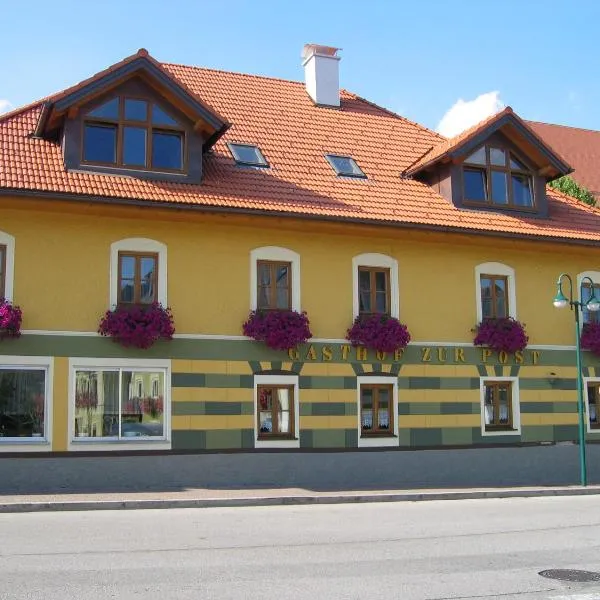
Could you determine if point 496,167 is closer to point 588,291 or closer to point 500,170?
point 500,170

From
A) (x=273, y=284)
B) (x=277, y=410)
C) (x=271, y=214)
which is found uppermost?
(x=271, y=214)

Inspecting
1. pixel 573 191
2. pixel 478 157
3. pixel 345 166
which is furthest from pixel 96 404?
pixel 573 191

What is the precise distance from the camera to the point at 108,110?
61.5 feet

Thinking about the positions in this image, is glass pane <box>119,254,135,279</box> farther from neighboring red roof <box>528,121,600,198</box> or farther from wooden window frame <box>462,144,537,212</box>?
neighboring red roof <box>528,121,600,198</box>

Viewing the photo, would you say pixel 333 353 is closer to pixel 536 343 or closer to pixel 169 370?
pixel 169 370

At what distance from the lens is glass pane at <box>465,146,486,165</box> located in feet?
72.6

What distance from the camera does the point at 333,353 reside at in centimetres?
1941

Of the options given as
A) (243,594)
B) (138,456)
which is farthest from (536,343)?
(243,594)

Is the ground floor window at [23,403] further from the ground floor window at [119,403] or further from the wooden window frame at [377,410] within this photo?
the wooden window frame at [377,410]

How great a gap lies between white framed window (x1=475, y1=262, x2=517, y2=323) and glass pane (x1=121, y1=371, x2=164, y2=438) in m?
8.16

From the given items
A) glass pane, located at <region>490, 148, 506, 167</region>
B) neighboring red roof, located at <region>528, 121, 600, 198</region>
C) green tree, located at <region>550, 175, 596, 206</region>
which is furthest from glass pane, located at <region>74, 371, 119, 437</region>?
neighboring red roof, located at <region>528, 121, 600, 198</region>

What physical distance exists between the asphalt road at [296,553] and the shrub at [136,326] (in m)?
3.96

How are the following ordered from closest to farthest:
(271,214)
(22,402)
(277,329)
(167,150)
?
(22,402) → (277,329) → (271,214) → (167,150)

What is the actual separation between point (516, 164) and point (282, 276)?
7.42 m
